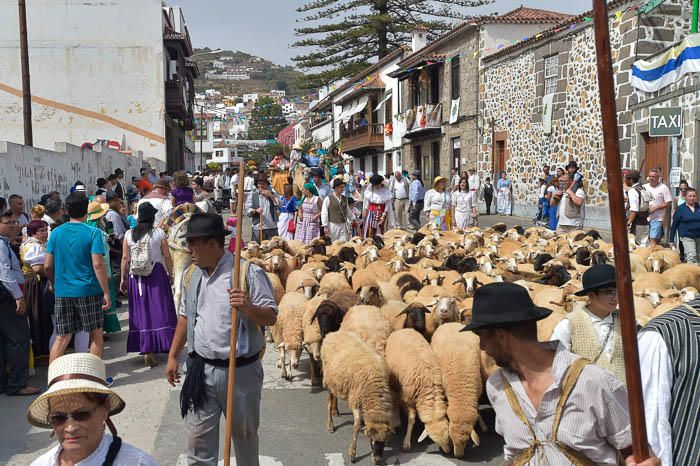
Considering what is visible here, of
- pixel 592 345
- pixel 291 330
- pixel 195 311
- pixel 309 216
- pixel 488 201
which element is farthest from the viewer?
pixel 488 201

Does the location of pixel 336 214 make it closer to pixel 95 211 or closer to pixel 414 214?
pixel 95 211

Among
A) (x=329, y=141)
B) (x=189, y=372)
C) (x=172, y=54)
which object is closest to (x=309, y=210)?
(x=189, y=372)

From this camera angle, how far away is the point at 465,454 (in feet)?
18.6

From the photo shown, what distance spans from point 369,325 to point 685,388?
14.2 ft

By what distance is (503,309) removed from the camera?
2600 millimetres

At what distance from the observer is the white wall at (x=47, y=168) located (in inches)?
505

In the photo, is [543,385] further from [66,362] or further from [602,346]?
[66,362]

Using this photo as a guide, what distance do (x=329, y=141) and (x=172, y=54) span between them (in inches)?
1025

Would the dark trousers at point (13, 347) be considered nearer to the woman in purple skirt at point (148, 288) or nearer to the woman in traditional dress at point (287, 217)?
the woman in purple skirt at point (148, 288)

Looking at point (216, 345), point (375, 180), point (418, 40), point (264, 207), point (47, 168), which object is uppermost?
point (418, 40)

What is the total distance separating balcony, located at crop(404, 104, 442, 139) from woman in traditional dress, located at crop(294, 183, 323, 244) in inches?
899

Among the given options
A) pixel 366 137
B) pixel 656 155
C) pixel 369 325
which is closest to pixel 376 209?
pixel 369 325

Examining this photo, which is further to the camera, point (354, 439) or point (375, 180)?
point (375, 180)

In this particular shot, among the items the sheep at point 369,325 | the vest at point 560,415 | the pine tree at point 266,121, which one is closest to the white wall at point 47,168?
the sheep at point 369,325
